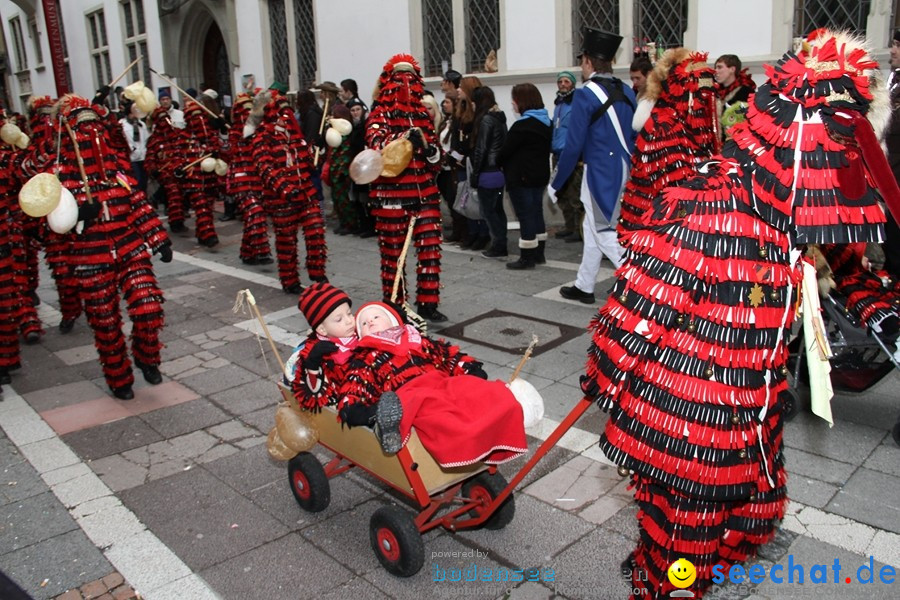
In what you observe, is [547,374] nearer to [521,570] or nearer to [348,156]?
[521,570]

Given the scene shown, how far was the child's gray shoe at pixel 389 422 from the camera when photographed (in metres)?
2.91

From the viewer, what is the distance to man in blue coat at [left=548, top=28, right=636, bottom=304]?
6445 millimetres

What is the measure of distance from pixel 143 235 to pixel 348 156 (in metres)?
5.70

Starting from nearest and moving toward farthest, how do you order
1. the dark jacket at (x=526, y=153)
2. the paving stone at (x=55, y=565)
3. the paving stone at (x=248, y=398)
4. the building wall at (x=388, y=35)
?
the paving stone at (x=55, y=565) < the paving stone at (x=248, y=398) < the dark jacket at (x=526, y=153) < the building wall at (x=388, y=35)

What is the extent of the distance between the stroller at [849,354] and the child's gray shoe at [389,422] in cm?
227

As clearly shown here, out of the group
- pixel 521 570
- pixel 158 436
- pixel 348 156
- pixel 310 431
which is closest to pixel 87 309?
pixel 158 436

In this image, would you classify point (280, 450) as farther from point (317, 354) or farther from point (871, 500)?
point (871, 500)

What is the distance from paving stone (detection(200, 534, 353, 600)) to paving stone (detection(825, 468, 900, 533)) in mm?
2349

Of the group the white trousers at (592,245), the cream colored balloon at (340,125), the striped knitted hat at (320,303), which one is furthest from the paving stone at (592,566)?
the cream colored balloon at (340,125)

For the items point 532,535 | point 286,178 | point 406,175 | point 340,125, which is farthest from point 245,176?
point 532,535

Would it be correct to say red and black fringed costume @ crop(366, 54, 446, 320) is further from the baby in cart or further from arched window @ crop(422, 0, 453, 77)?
arched window @ crop(422, 0, 453, 77)

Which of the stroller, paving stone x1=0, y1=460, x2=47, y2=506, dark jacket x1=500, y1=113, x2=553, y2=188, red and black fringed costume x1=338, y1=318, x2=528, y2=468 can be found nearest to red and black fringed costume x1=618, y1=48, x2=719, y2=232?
the stroller

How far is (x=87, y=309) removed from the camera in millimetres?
5266

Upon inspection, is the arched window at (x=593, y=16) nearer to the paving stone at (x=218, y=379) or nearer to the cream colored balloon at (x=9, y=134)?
the paving stone at (x=218, y=379)
